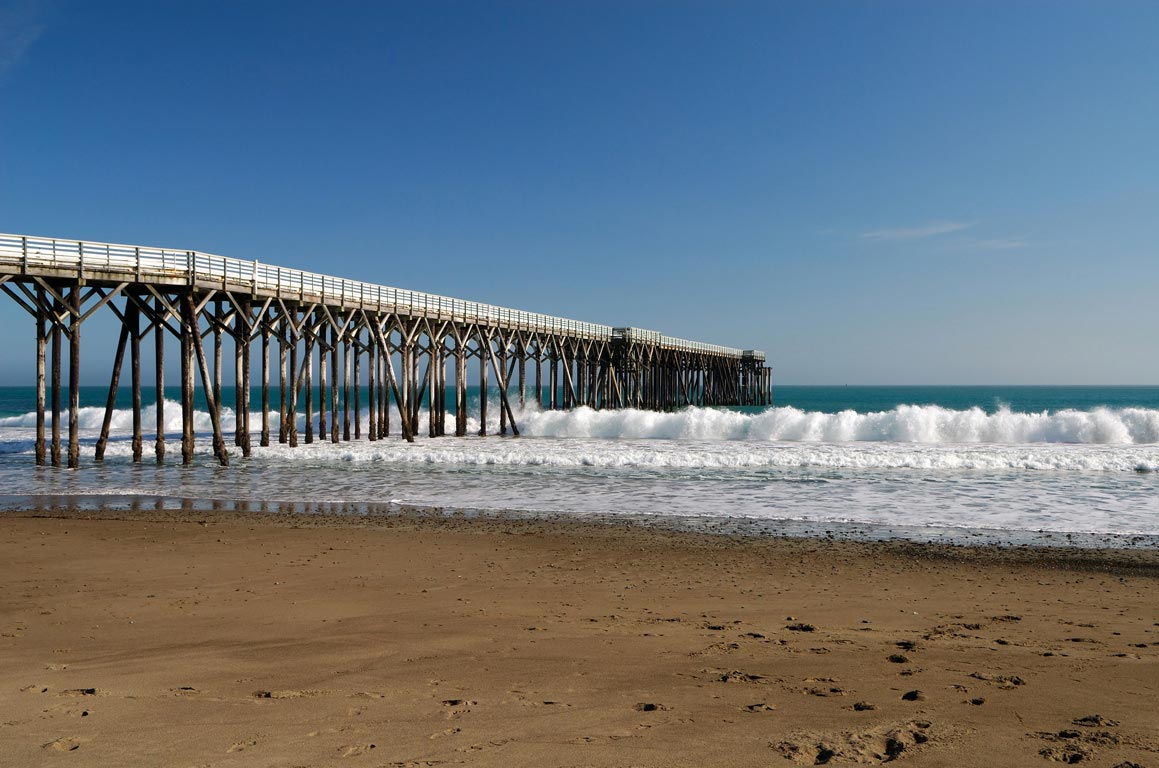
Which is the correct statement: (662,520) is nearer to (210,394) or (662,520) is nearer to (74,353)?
(210,394)

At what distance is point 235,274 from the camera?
20.8 metres

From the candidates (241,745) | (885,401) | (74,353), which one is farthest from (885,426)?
(885,401)

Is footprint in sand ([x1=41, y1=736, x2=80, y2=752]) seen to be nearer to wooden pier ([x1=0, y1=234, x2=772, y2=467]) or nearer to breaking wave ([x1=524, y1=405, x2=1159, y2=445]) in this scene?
wooden pier ([x1=0, y1=234, x2=772, y2=467])

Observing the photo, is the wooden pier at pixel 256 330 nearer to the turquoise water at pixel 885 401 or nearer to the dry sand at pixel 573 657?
the dry sand at pixel 573 657

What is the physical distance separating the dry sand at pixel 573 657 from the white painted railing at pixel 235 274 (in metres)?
10.5

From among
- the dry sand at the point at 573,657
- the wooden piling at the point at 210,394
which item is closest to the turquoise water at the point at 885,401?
the wooden piling at the point at 210,394

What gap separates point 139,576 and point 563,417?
29.8 m

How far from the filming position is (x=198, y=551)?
31.1 ft

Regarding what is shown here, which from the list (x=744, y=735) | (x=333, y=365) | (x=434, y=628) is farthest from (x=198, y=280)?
(x=744, y=735)

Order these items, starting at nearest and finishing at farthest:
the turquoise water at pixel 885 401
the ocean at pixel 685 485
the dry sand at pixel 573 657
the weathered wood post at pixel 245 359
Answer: the dry sand at pixel 573 657 < the ocean at pixel 685 485 < the weathered wood post at pixel 245 359 < the turquoise water at pixel 885 401

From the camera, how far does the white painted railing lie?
57.8 feet

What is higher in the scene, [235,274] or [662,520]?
[235,274]

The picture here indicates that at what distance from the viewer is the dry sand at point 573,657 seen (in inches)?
153

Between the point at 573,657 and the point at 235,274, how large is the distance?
59.8 feet
